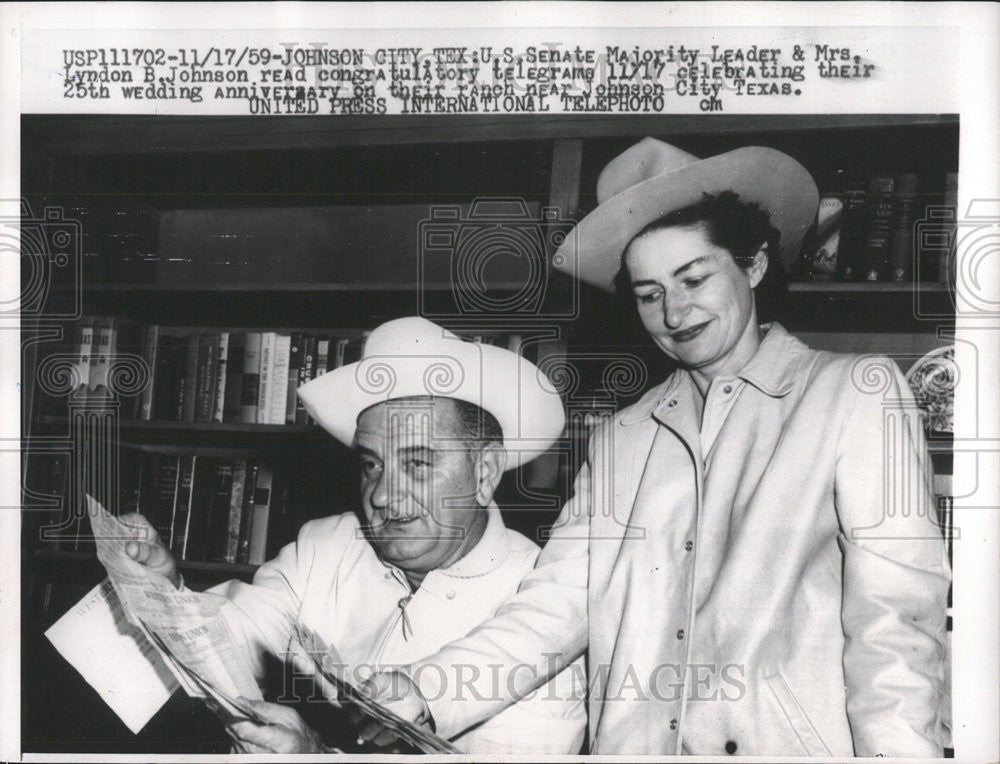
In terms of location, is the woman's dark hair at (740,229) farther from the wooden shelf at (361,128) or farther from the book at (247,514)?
the book at (247,514)

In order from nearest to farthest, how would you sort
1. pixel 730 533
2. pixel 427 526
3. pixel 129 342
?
pixel 730 533, pixel 427 526, pixel 129 342

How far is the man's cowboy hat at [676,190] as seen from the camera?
1542 millimetres

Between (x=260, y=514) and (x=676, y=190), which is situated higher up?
(x=676, y=190)

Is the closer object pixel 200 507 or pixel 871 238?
pixel 871 238

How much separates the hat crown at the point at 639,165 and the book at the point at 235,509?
0.86 m

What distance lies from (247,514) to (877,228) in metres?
1.30

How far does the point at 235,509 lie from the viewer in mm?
1670

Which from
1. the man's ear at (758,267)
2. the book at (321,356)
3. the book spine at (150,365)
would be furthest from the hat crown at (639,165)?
the book spine at (150,365)

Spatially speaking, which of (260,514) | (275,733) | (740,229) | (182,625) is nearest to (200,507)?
Result: (260,514)

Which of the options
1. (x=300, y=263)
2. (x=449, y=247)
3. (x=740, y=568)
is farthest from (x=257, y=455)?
(x=740, y=568)

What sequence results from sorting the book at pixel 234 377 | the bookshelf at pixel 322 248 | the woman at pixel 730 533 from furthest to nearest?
the book at pixel 234 377, the bookshelf at pixel 322 248, the woman at pixel 730 533

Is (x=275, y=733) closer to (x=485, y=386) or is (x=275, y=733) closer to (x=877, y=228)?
(x=485, y=386)

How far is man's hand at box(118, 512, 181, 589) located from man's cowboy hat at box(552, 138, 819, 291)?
983 mm

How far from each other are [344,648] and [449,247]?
783mm
